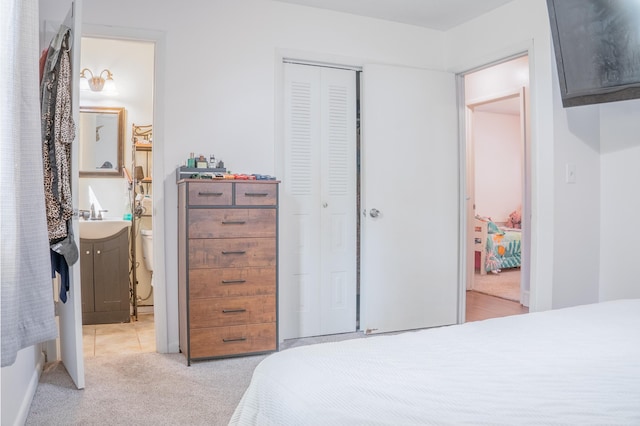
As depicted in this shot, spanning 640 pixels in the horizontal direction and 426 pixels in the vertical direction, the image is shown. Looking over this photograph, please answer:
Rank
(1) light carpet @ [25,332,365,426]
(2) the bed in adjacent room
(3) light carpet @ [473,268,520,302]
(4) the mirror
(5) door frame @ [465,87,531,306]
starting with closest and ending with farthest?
(1) light carpet @ [25,332,365,426] → (4) the mirror → (5) door frame @ [465,87,531,306] → (3) light carpet @ [473,268,520,302] → (2) the bed in adjacent room

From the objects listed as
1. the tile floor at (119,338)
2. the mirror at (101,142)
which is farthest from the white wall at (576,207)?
the mirror at (101,142)

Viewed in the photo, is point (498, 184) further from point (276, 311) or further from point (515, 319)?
point (515, 319)

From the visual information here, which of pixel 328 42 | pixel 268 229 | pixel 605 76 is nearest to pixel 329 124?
pixel 328 42

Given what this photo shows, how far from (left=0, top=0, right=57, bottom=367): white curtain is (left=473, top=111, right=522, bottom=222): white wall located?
24.8 ft

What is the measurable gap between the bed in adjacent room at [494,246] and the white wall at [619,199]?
127 inches

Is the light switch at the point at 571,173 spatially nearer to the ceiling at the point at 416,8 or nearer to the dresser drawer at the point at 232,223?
the ceiling at the point at 416,8

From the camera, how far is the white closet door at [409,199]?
3.58 m

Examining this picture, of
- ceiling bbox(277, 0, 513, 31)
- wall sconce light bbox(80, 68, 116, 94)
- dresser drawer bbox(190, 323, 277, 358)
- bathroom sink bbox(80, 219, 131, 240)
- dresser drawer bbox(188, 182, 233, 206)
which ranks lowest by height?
dresser drawer bbox(190, 323, 277, 358)

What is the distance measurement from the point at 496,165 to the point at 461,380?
7.89 meters

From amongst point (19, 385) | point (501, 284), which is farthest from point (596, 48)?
point (501, 284)

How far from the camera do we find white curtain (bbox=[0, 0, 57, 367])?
1041 millimetres

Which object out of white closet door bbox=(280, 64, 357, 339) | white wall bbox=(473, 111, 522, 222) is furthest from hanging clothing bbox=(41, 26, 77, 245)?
white wall bbox=(473, 111, 522, 222)

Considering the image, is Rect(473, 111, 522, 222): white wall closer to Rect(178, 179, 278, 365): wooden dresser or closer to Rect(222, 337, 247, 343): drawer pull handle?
Rect(178, 179, 278, 365): wooden dresser

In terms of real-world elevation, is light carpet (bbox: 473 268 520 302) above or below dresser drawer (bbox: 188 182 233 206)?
below
